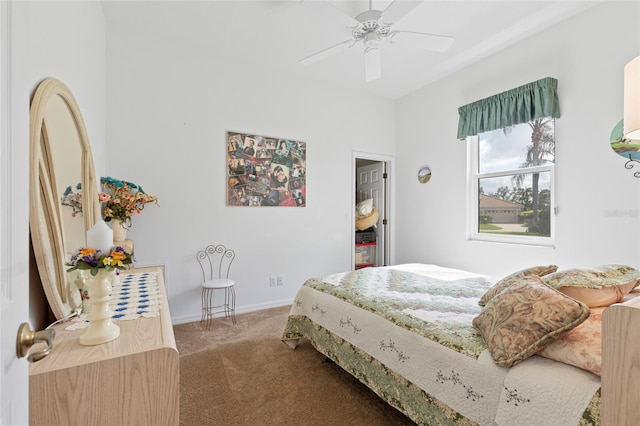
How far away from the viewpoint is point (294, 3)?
7.98ft

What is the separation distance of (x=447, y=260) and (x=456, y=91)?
6.82 ft

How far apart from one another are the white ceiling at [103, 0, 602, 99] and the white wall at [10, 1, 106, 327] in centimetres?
62

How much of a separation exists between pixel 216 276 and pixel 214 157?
4.22 ft

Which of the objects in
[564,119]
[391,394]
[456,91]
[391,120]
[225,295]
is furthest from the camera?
[391,120]

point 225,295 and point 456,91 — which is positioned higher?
point 456,91

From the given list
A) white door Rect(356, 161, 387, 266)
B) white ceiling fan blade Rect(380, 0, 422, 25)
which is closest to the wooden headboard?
white ceiling fan blade Rect(380, 0, 422, 25)

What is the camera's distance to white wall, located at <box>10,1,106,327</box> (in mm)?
612

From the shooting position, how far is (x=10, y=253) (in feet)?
1.85

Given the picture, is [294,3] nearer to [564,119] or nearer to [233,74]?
[233,74]

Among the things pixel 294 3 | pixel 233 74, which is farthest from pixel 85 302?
pixel 233 74

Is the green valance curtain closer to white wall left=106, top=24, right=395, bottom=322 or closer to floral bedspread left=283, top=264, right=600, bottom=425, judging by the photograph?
white wall left=106, top=24, right=395, bottom=322

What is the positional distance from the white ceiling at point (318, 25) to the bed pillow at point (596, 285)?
6.59 feet

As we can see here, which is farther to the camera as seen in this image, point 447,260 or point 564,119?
point 447,260

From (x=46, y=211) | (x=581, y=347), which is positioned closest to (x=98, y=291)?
(x=46, y=211)
